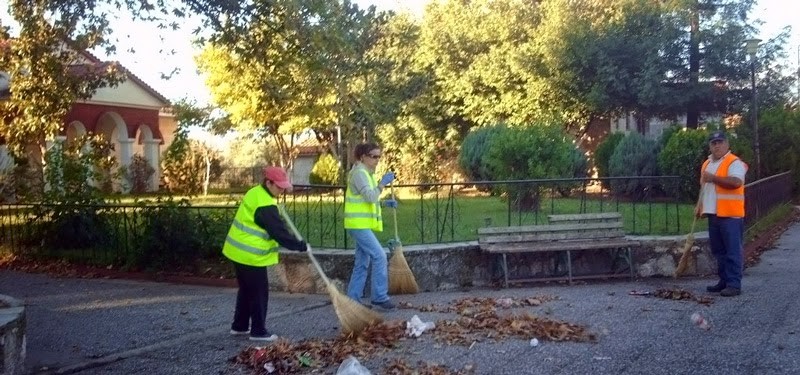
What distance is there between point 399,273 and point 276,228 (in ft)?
8.32

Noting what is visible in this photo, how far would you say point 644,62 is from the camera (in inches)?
967

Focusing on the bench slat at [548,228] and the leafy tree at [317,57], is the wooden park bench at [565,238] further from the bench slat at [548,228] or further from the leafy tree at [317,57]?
the leafy tree at [317,57]

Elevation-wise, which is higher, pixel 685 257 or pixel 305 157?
pixel 305 157

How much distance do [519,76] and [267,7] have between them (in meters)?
17.8

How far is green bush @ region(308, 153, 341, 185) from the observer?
27.7 meters

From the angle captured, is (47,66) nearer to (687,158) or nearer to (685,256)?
(685,256)

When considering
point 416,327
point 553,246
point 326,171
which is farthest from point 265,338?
point 326,171

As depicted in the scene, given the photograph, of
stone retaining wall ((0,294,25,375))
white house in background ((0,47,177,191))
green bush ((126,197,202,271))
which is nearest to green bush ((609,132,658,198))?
green bush ((126,197,202,271))

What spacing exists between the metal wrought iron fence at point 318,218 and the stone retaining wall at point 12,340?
14.5 ft

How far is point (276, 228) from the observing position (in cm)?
714

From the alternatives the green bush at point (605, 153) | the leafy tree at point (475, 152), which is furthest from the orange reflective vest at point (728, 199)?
the green bush at point (605, 153)

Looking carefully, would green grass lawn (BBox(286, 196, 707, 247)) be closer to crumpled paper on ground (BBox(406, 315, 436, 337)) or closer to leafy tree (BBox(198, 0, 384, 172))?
leafy tree (BBox(198, 0, 384, 172))

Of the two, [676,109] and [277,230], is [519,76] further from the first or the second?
[277,230]

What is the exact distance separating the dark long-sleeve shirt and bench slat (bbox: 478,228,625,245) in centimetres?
362
